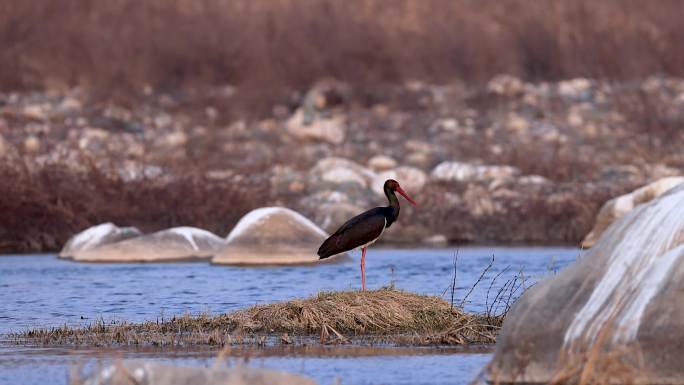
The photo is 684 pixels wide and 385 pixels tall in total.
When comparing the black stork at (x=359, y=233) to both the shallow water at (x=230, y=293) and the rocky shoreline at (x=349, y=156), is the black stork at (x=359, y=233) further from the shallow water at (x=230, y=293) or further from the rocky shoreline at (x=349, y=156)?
the rocky shoreline at (x=349, y=156)

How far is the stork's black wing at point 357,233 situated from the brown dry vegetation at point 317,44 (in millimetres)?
22165

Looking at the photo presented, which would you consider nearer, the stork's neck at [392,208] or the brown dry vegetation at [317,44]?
the stork's neck at [392,208]

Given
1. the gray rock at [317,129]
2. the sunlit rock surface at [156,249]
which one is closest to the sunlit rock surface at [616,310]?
the sunlit rock surface at [156,249]

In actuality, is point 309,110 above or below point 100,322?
above

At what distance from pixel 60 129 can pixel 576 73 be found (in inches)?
500

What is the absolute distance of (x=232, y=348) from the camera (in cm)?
1176

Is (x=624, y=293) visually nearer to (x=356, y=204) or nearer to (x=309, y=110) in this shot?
(x=356, y=204)

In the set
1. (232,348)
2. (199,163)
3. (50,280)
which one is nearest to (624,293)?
(232,348)

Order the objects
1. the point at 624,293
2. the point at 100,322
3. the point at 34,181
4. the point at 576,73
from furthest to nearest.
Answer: the point at 576,73, the point at 34,181, the point at 100,322, the point at 624,293

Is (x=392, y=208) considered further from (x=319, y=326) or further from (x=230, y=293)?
(x=230, y=293)

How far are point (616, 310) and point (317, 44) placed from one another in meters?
29.8

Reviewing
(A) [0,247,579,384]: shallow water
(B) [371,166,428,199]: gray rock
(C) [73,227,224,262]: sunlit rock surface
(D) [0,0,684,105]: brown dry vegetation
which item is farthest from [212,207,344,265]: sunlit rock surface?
(D) [0,0,684,105]: brown dry vegetation

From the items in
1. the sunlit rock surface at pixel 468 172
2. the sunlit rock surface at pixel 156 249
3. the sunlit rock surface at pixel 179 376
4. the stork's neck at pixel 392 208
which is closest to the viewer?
the sunlit rock surface at pixel 179 376

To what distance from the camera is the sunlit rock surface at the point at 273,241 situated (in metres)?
20.9
